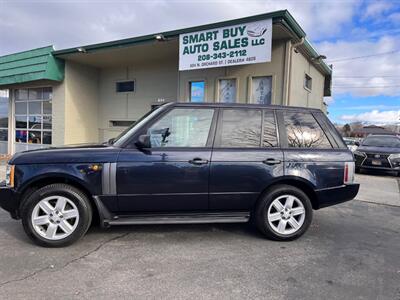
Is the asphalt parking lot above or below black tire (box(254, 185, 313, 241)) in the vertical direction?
below

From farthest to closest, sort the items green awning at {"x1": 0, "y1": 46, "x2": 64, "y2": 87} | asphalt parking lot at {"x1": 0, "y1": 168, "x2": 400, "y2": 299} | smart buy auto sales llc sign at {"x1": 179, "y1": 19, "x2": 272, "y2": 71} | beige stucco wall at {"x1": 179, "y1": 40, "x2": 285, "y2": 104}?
green awning at {"x1": 0, "y1": 46, "x2": 64, "y2": 87} → beige stucco wall at {"x1": 179, "y1": 40, "x2": 285, "y2": 104} → smart buy auto sales llc sign at {"x1": 179, "y1": 19, "x2": 272, "y2": 71} → asphalt parking lot at {"x1": 0, "y1": 168, "x2": 400, "y2": 299}

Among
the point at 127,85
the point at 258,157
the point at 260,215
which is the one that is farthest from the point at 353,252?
the point at 127,85

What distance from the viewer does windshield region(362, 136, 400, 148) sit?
12.4 m

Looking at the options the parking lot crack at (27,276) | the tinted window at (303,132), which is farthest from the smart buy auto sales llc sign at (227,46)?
the parking lot crack at (27,276)

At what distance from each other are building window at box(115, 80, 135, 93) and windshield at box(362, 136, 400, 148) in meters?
10.1

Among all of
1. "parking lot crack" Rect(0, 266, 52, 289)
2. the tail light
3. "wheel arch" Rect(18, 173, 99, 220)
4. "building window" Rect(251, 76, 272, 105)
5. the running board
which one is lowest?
"parking lot crack" Rect(0, 266, 52, 289)

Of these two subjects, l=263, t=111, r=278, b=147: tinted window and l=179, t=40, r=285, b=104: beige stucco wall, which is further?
l=179, t=40, r=285, b=104: beige stucco wall

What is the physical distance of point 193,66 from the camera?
900 centimetres

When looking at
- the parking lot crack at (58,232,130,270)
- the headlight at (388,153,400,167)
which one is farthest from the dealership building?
the parking lot crack at (58,232,130,270)

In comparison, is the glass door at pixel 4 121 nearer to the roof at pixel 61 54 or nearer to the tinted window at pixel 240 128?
the roof at pixel 61 54

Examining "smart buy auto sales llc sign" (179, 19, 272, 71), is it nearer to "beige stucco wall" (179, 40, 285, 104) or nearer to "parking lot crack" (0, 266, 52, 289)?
"beige stucco wall" (179, 40, 285, 104)

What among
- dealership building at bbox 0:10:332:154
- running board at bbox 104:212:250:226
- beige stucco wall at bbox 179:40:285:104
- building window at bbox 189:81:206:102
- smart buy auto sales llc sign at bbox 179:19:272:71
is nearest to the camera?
running board at bbox 104:212:250:226

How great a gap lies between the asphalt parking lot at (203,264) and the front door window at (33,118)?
985 centimetres

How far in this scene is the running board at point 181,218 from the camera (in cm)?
388
